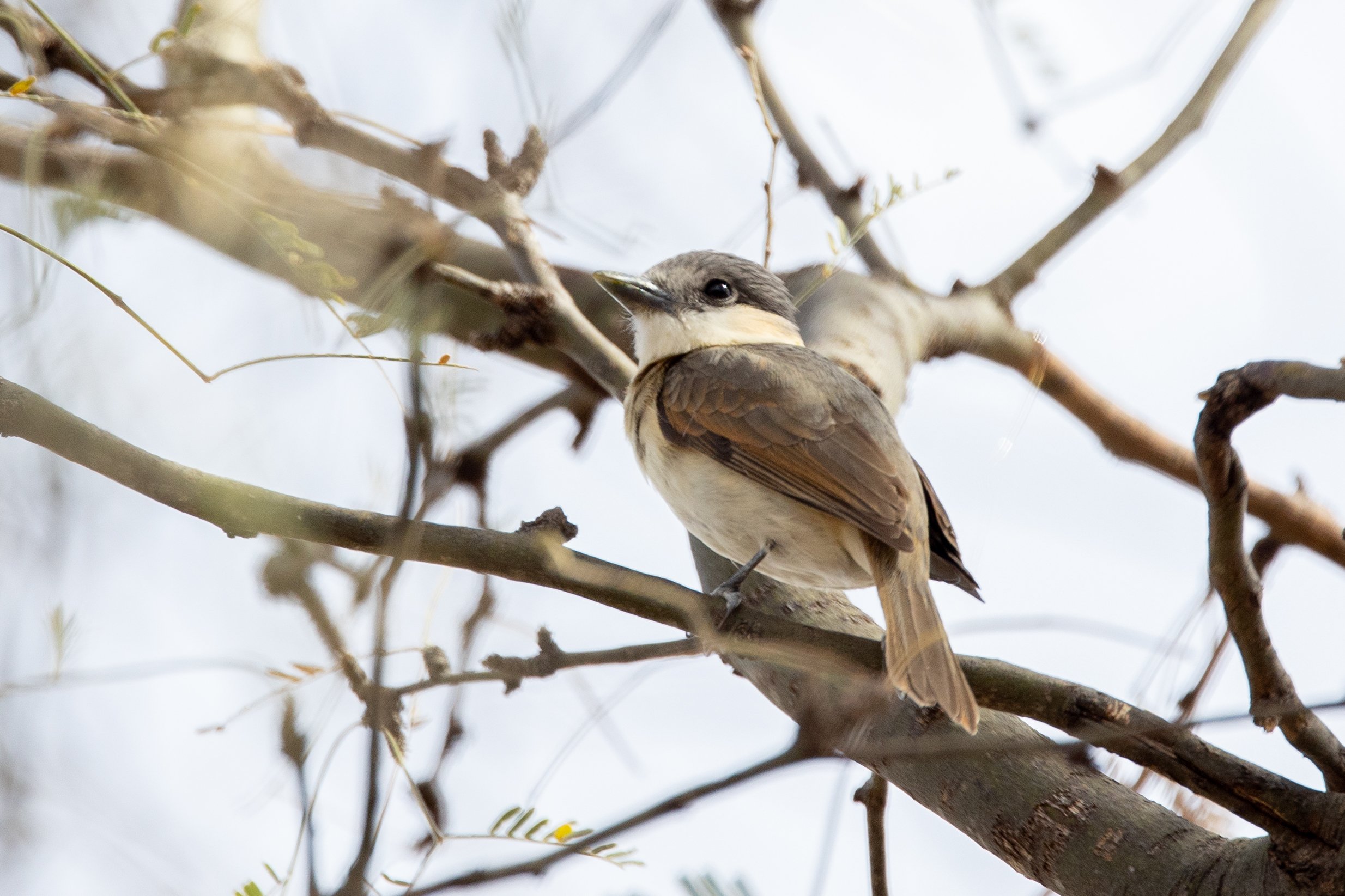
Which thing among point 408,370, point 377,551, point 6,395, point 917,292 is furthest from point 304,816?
point 917,292

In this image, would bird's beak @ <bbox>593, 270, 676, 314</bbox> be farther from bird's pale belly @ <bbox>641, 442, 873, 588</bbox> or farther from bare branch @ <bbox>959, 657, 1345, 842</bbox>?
bare branch @ <bbox>959, 657, 1345, 842</bbox>

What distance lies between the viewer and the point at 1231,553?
249cm

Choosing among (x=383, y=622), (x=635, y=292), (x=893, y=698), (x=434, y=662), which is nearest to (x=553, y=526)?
(x=434, y=662)

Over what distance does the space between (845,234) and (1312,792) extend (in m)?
2.50

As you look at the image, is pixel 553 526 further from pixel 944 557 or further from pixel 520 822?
pixel 944 557

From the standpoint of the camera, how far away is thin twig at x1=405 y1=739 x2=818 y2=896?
1.26m

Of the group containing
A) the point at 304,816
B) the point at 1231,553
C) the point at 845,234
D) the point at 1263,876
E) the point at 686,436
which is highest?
the point at 845,234

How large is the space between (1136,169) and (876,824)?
3072 mm

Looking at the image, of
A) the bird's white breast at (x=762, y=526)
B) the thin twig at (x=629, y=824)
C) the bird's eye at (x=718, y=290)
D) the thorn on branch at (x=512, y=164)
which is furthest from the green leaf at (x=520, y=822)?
the bird's eye at (x=718, y=290)

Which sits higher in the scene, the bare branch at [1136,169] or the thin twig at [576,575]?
the bare branch at [1136,169]

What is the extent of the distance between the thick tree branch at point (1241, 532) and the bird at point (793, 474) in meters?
0.77

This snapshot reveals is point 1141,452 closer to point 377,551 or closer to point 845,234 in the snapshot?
point 845,234

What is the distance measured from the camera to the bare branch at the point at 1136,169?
4.71m

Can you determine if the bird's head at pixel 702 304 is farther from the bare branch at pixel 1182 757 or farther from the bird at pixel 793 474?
the bare branch at pixel 1182 757
